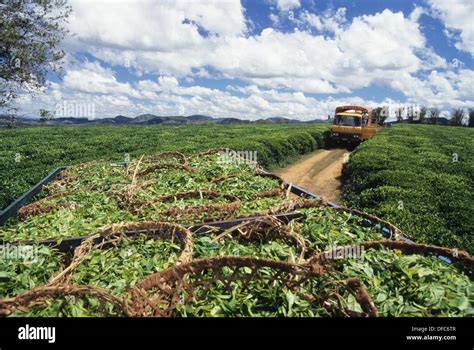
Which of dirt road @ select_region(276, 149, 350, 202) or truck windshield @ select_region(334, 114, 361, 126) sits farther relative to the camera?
truck windshield @ select_region(334, 114, 361, 126)

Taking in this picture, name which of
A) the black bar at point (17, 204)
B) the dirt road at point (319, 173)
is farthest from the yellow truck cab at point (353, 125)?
the black bar at point (17, 204)

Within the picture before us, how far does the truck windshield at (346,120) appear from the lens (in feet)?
83.5

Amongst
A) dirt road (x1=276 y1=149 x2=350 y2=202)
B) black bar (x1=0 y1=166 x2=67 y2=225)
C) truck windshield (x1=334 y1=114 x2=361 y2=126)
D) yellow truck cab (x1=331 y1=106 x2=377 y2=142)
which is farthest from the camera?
truck windshield (x1=334 y1=114 x2=361 y2=126)

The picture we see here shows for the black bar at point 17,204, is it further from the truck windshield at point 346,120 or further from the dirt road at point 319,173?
the truck windshield at point 346,120

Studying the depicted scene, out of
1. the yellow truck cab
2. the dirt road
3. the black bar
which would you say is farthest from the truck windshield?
the black bar

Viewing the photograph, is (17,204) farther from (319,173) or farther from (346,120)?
(346,120)

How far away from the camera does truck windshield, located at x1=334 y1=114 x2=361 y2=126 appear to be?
25.5 metres

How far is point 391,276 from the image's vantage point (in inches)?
138

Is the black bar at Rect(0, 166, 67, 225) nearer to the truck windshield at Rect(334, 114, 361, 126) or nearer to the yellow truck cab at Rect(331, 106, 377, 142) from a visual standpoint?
the yellow truck cab at Rect(331, 106, 377, 142)

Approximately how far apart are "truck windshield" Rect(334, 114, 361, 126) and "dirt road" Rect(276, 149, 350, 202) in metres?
2.18

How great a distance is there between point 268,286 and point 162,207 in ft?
8.75

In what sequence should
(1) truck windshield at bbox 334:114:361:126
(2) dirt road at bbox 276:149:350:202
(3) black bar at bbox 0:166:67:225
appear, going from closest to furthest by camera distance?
(3) black bar at bbox 0:166:67:225 → (2) dirt road at bbox 276:149:350:202 → (1) truck windshield at bbox 334:114:361:126

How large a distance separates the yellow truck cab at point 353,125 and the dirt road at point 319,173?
133 cm
